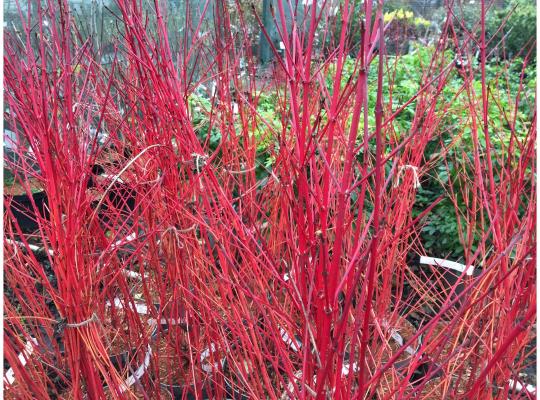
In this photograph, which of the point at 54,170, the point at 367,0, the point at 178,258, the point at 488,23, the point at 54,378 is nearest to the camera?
the point at 367,0

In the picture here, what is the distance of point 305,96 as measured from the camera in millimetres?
766

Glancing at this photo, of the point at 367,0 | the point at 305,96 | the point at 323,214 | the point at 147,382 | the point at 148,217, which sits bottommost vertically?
the point at 147,382

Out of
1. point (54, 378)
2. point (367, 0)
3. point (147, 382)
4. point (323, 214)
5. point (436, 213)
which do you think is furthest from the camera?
point (436, 213)

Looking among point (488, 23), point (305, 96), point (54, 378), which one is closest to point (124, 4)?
point (305, 96)

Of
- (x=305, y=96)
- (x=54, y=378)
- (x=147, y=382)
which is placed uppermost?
(x=305, y=96)

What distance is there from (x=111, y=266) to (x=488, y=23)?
9104mm

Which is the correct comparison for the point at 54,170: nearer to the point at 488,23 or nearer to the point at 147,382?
the point at 147,382

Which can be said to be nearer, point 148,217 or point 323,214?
point 323,214

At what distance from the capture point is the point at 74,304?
3.43 feet

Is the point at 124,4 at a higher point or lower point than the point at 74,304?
higher

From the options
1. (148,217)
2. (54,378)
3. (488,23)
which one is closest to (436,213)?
(148,217)

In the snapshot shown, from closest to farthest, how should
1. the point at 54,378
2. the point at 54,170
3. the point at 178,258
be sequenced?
the point at 54,170
the point at 178,258
the point at 54,378

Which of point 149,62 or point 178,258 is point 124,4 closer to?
point 149,62

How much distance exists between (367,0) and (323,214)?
33cm
